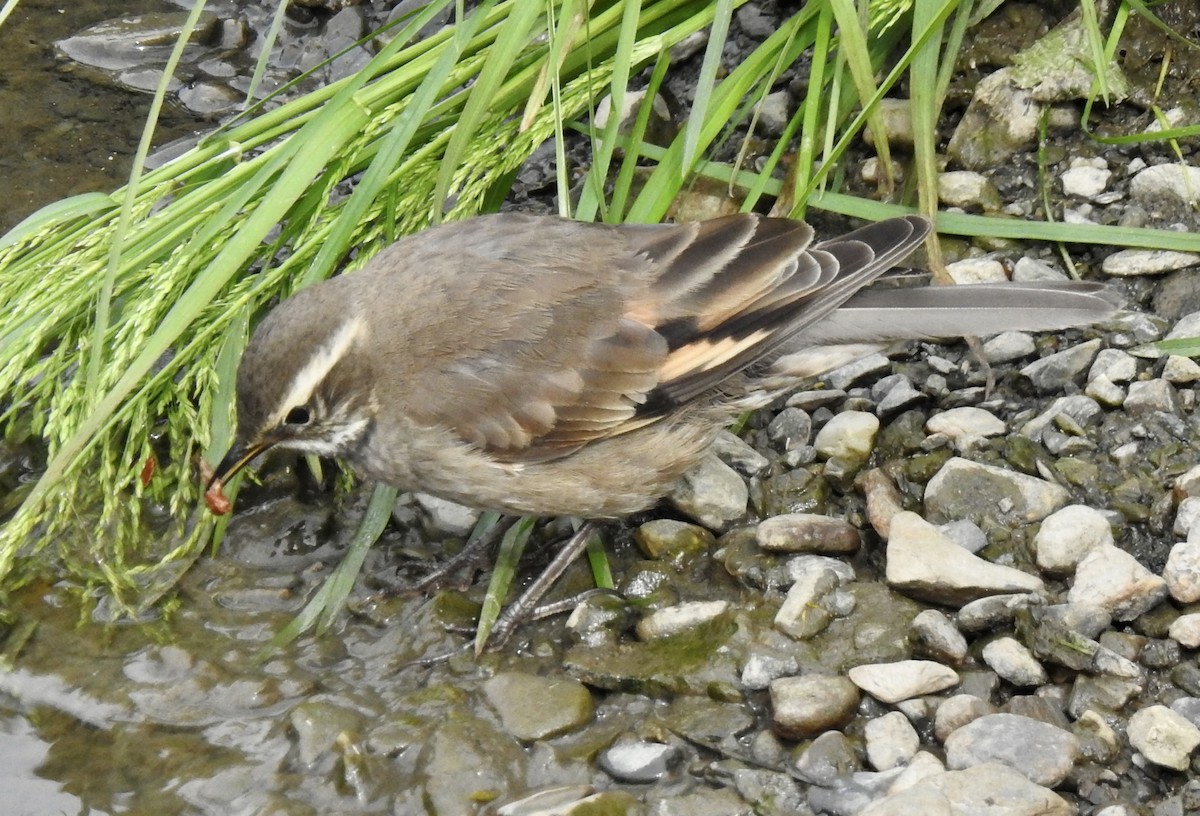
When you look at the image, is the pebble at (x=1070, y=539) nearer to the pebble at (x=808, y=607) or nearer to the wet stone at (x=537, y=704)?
the pebble at (x=808, y=607)

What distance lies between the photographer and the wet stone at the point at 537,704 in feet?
15.2

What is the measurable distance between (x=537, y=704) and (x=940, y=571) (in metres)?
1.45

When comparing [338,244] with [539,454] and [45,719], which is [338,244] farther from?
[45,719]

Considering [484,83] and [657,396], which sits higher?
[484,83]

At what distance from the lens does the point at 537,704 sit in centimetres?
473

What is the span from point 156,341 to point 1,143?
12.2ft

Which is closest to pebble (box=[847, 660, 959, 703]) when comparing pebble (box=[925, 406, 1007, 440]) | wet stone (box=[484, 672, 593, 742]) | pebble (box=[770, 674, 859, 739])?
pebble (box=[770, 674, 859, 739])

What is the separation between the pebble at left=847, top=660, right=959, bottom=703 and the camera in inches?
171

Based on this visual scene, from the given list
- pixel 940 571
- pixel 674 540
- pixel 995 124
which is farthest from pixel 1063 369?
pixel 674 540

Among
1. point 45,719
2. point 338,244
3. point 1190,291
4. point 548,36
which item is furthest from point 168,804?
point 1190,291

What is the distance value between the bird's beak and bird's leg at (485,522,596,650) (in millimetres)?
1098

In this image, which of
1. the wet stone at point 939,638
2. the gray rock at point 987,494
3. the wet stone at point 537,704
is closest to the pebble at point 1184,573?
the gray rock at point 987,494

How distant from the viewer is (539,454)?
5137mm

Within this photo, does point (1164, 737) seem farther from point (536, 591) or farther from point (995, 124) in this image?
point (995, 124)
